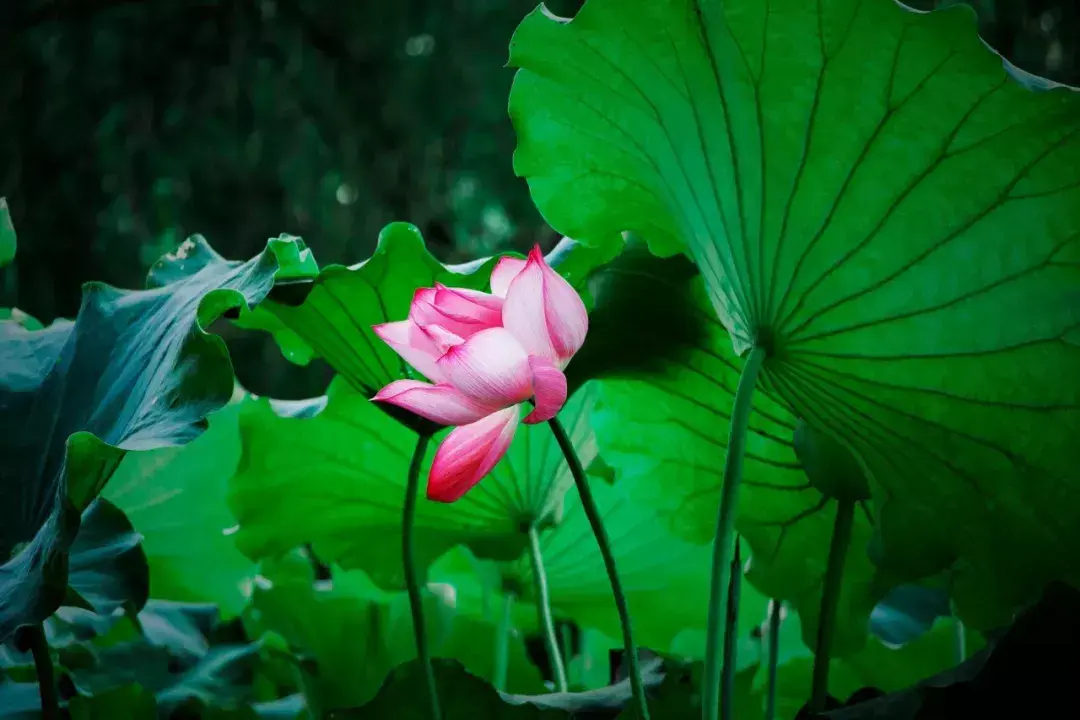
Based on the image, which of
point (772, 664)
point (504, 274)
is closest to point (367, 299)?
point (504, 274)

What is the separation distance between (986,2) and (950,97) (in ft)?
8.20

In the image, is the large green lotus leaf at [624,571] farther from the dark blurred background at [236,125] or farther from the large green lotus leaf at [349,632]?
the dark blurred background at [236,125]

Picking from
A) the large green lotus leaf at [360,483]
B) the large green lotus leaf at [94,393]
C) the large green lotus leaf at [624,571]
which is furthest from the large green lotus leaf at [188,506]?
the large green lotus leaf at [624,571]

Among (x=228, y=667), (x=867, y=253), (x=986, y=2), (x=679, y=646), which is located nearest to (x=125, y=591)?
(x=228, y=667)

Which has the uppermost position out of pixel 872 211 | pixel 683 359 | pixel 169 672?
pixel 872 211

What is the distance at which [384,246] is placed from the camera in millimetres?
574

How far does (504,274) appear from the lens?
47 centimetres

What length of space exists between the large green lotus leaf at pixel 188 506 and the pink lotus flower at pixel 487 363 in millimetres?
383

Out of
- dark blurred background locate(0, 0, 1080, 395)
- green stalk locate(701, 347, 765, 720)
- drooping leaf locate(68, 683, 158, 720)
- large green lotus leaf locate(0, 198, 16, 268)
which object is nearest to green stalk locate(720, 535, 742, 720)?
green stalk locate(701, 347, 765, 720)

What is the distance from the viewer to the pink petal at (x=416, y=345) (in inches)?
17.3

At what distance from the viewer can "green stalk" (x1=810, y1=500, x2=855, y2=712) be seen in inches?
21.5

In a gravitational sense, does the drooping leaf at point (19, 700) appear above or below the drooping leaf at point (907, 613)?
below

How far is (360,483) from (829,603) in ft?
1.17

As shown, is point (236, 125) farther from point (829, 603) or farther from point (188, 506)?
point (829, 603)
